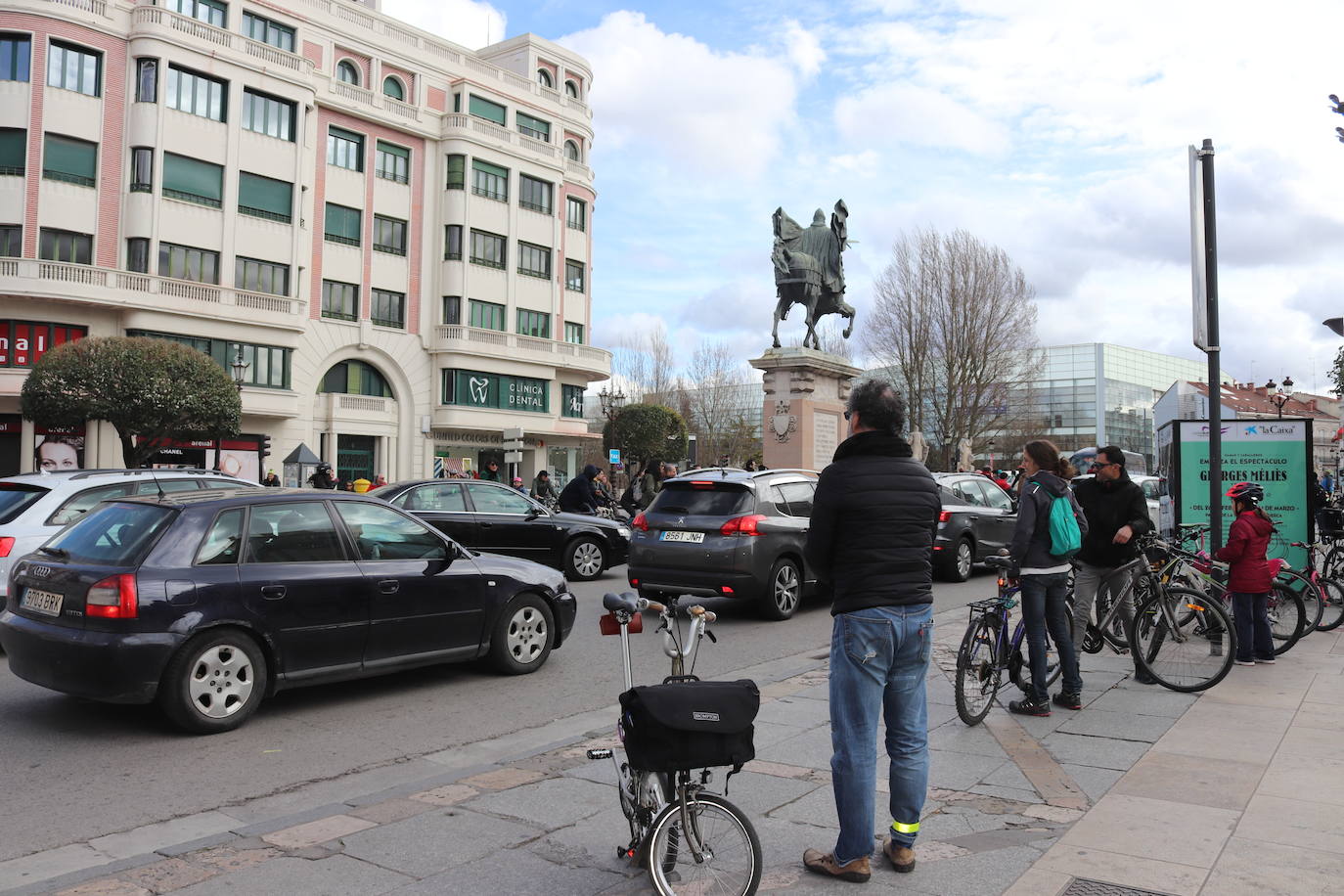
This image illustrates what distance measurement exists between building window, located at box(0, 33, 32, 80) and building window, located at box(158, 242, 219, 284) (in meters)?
6.27

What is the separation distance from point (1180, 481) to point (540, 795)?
29.9ft

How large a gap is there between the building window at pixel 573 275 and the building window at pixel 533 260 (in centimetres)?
150

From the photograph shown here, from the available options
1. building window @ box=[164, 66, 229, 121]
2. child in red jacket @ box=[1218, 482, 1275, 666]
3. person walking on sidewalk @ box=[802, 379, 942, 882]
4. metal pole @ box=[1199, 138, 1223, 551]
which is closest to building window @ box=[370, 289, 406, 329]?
building window @ box=[164, 66, 229, 121]

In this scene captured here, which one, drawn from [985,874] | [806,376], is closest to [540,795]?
[985,874]

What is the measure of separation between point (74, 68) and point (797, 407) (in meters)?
25.9

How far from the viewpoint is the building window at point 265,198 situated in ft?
119

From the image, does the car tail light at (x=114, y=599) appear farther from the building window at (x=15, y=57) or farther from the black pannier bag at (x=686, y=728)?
the building window at (x=15, y=57)

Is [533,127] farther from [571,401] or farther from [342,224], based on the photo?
[571,401]

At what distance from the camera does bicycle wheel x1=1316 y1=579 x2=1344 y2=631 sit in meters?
10.2

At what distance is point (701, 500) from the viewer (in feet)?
36.8

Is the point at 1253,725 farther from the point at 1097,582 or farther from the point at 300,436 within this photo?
the point at 300,436

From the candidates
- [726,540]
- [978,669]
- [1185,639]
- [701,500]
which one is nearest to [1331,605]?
[1185,639]

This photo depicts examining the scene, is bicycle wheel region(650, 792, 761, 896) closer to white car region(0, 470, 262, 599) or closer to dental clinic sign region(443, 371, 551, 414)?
white car region(0, 470, 262, 599)

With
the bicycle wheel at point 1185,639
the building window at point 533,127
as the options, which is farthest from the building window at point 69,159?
the bicycle wheel at point 1185,639
